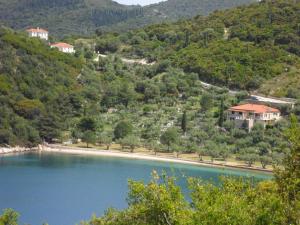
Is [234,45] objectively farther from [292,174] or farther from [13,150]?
[292,174]

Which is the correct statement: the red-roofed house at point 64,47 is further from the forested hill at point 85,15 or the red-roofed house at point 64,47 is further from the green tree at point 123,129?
the forested hill at point 85,15

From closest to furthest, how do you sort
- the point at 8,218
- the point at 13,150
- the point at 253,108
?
the point at 8,218 < the point at 13,150 < the point at 253,108

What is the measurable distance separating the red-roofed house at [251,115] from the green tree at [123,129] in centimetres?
944

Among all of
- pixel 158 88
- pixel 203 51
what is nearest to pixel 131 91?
pixel 158 88

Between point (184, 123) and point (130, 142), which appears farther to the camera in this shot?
point (184, 123)

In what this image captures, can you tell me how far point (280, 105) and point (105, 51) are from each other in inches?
1288

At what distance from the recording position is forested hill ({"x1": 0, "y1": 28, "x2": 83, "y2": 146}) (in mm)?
57938

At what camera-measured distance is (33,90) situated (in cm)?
6366

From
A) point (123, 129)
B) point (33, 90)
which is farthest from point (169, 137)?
point (33, 90)

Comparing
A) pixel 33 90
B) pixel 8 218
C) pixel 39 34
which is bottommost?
pixel 8 218

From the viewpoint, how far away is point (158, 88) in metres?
66.6

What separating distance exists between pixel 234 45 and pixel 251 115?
18.1 metres

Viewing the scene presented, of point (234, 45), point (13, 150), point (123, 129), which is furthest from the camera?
point (234, 45)

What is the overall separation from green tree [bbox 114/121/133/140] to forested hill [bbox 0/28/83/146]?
555 cm
